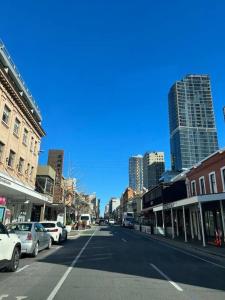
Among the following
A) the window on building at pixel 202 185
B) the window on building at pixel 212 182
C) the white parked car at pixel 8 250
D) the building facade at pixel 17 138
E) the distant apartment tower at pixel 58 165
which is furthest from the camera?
the distant apartment tower at pixel 58 165

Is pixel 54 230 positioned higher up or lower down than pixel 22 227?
higher up

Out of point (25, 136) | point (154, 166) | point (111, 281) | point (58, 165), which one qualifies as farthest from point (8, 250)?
point (154, 166)

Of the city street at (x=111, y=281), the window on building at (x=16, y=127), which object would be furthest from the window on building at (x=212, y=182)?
the window on building at (x=16, y=127)

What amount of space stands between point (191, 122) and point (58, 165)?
5927cm

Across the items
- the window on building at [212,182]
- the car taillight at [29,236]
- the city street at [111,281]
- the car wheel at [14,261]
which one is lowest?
the city street at [111,281]

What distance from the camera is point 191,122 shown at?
10162cm

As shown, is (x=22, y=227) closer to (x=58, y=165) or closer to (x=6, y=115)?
(x=6, y=115)

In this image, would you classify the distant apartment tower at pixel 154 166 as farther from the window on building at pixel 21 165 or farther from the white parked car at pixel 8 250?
the white parked car at pixel 8 250

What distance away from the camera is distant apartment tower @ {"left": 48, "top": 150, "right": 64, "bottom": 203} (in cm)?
5225

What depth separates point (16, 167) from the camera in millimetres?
28625

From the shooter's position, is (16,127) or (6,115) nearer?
(6,115)

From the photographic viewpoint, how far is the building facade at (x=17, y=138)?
24484 mm

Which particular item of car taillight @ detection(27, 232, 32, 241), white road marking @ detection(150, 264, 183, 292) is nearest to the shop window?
car taillight @ detection(27, 232, 32, 241)

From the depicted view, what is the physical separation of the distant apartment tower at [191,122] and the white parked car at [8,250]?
75.8 m
